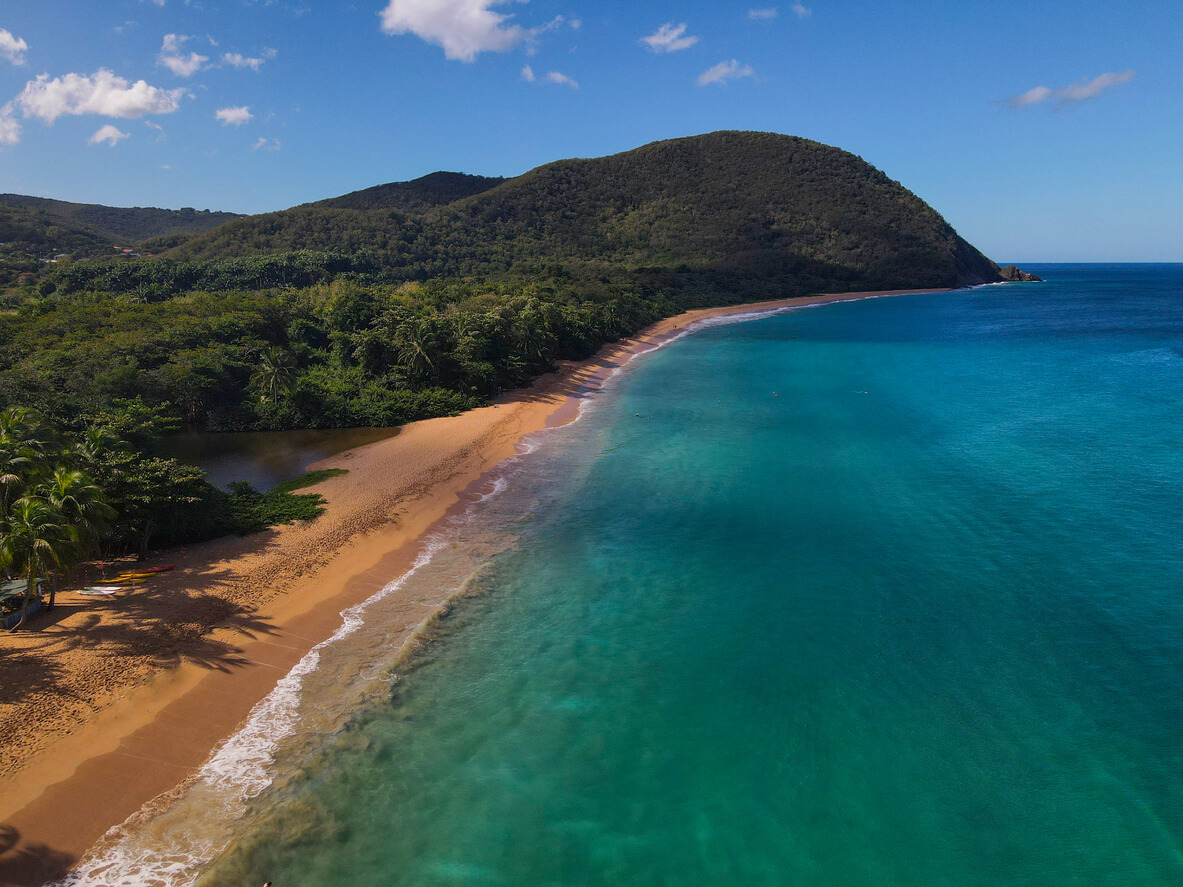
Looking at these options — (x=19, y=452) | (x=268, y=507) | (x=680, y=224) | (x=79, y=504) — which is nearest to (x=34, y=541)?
(x=79, y=504)

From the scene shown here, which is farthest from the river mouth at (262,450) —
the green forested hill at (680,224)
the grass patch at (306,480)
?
the green forested hill at (680,224)

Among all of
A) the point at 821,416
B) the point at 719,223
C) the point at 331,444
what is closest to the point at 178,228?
the point at 719,223

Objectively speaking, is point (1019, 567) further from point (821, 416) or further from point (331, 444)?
point (331, 444)

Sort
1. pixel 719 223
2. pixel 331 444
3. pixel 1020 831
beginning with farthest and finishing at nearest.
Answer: pixel 719 223 < pixel 331 444 < pixel 1020 831

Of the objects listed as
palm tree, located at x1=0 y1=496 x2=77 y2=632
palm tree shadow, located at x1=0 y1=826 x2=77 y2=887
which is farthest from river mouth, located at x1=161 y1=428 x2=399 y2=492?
palm tree shadow, located at x1=0 y1=826 x2=77 y2=887

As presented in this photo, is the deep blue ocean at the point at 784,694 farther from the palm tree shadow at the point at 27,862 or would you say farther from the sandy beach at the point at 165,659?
the palm tree shadow at the point at 27,862
